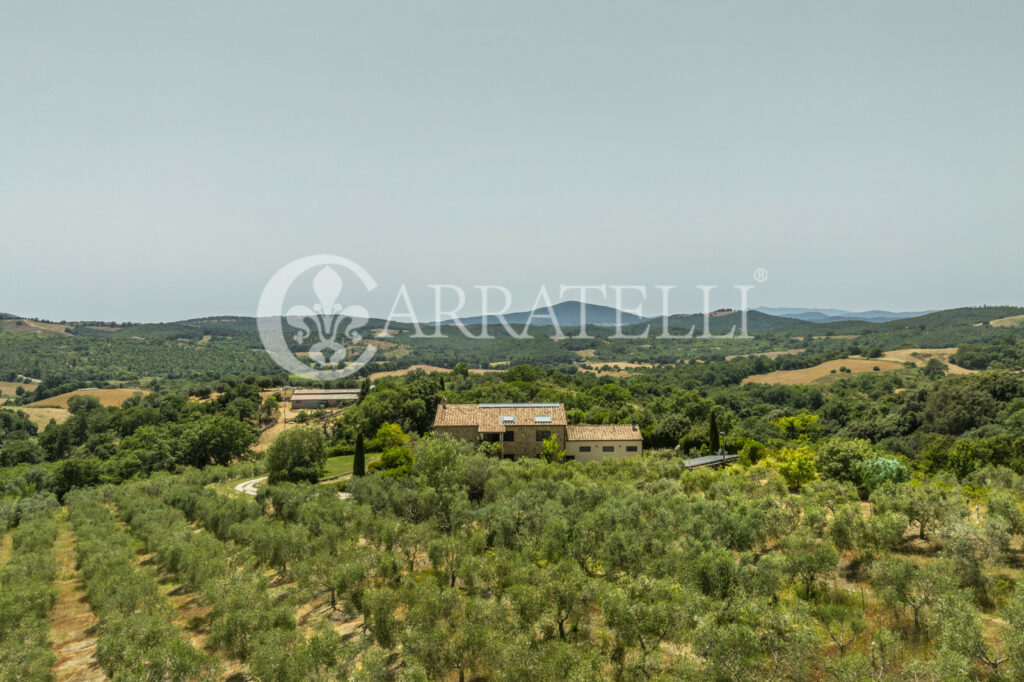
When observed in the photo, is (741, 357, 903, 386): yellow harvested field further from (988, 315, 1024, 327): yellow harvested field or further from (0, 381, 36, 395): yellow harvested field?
(0, 381, 36, 395): yellow harvested field

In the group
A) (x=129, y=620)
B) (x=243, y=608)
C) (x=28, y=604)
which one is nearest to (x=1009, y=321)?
(x=243, y=608)

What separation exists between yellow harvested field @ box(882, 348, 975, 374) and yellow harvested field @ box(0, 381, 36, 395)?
23142 centimetres

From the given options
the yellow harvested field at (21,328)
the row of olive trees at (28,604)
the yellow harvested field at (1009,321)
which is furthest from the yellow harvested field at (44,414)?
the yellow harvested field at (1009,321)

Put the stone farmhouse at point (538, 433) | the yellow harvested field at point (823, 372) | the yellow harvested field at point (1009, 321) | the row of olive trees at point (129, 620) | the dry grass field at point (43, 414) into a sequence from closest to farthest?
1. the row of olive trees at point (129, 620)
2. the stone farmhouse at point (538, 433)
3. the dry grass field at point (43, 414)
4. the yellow harvested field at point (823, 372)
5. the yellow harvested field at point (1009, 321)

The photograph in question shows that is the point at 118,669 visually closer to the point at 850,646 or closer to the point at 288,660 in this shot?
the point at 288,660

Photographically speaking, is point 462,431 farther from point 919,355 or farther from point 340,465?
point 919,355

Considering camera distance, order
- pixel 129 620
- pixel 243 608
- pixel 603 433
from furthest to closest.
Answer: pixel 603 433, pixel 243 608, pixel 129 620

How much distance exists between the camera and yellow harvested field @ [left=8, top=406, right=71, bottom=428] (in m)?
105

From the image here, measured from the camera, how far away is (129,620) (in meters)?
20.1

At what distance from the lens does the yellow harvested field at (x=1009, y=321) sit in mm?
183700

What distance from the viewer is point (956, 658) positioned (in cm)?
1369

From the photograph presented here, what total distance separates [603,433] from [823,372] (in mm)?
114942

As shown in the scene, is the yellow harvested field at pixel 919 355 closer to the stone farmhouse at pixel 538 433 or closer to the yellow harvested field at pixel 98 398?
the stone farmhouse at pixel 538 433

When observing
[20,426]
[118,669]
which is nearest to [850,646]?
[118,669]
